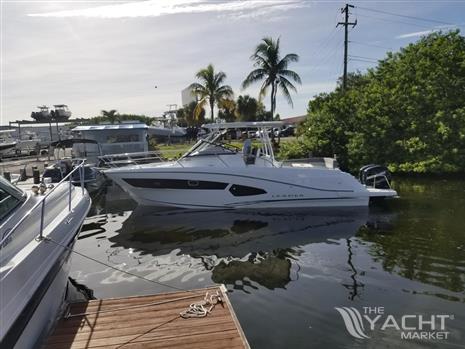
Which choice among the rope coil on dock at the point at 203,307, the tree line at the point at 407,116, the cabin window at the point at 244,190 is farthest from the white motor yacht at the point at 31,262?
the tree line at the point at 407,116

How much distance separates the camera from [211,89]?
33688 millimetres

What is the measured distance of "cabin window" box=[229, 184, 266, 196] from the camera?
38.3 ft

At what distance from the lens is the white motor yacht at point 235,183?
38.1 ft

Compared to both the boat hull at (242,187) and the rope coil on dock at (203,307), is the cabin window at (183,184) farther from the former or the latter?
the rope coil on dock at (203,307)

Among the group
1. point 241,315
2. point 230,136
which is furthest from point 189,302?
point 230,136

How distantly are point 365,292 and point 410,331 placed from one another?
1.13 m

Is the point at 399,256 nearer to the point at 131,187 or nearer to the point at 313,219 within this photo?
the point at 313,219

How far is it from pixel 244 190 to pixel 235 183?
33 cm

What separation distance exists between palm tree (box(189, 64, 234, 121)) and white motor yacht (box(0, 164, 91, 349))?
1125 inches

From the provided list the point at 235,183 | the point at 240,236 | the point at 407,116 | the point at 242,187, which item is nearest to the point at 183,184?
the point at 235,183

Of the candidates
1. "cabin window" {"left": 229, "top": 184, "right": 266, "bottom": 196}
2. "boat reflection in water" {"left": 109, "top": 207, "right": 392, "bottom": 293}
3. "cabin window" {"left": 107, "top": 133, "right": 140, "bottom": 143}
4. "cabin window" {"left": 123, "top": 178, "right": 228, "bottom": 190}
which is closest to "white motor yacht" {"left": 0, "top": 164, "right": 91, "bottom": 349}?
"boat reflection in water" {"left": 109, "top": 207, "right": 392, "bottom": 293}

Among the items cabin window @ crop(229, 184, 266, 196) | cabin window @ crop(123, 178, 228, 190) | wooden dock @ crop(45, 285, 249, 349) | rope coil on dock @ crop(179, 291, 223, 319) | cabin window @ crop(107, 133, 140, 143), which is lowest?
wooden dock @ crop(45, 285, 249, 349)

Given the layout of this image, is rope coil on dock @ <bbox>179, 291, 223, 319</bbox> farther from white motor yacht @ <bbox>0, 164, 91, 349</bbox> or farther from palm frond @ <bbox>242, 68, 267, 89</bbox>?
palm frond @ <bbox>242, 68, 267, 89</bbox>

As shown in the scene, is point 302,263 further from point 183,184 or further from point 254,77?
point 254,77
